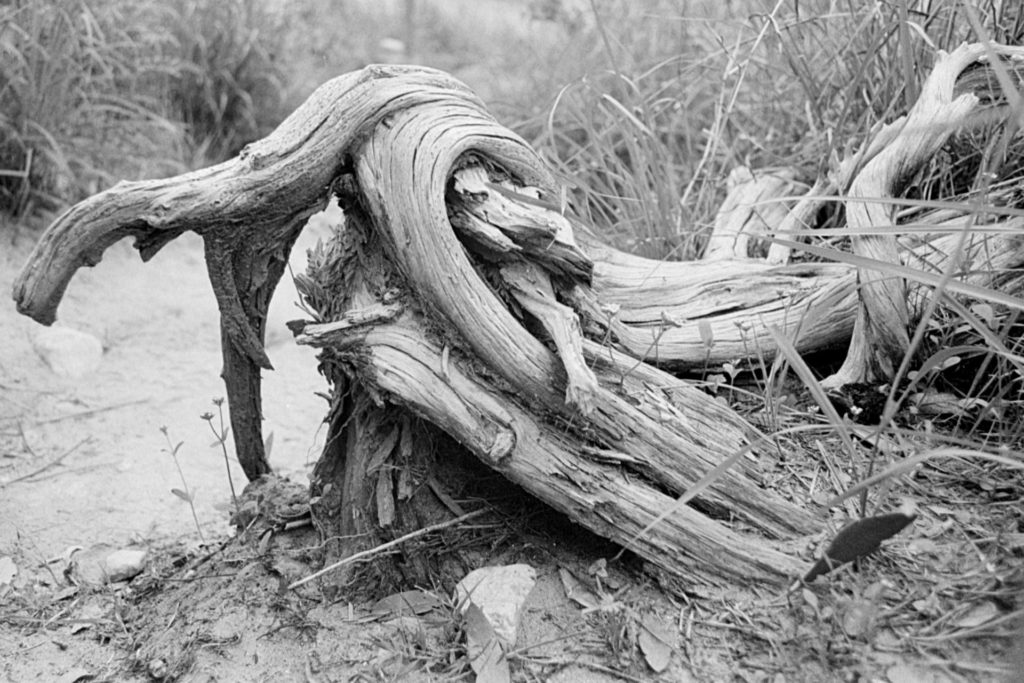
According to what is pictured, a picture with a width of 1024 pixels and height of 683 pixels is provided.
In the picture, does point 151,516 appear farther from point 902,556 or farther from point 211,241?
point 902,556

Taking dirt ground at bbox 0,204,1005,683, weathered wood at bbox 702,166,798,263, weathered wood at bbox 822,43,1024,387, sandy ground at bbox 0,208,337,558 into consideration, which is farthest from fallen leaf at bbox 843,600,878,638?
sandy ground at bbox 0,208,337,558

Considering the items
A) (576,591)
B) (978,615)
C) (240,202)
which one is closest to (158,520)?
(240,202)

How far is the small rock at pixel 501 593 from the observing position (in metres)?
1.98

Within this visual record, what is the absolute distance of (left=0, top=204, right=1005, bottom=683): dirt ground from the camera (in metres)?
1.85

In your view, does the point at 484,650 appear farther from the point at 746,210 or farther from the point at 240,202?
the point at 746,210

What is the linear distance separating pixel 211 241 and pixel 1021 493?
1811mm

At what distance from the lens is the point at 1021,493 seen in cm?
205

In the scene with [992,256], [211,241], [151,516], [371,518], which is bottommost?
[151,516]

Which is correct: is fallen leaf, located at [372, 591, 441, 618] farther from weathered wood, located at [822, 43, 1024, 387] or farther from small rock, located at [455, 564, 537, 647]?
weathered wood, located at [822, 43, 1024, 387]

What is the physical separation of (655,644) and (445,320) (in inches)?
31.0

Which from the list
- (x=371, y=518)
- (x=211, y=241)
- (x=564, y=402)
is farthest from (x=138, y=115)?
(x=564, y=402)

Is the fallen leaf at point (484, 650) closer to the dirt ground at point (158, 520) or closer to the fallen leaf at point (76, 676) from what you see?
the dirt ground at point (158, 520)

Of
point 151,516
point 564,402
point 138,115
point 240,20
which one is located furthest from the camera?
point 240,20

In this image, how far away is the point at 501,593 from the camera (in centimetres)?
204
